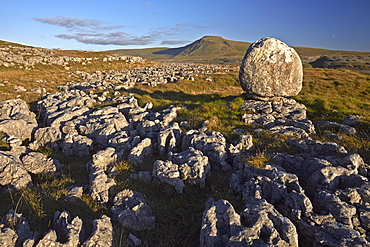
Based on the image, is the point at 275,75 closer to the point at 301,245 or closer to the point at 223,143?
the point at 223,143

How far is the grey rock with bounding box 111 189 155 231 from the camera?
6.20 meters

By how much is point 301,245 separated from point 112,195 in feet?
19.1

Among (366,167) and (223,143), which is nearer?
(366,167)

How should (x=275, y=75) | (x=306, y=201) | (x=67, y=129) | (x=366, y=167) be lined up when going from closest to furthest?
(x=306, y=201), (x=366, y=167), (x=67, y=129), (x=275, y=75)

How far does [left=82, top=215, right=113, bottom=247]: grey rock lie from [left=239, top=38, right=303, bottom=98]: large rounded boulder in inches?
576

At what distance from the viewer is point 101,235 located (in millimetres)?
5238

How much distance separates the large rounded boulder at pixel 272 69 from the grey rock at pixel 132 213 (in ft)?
43.6

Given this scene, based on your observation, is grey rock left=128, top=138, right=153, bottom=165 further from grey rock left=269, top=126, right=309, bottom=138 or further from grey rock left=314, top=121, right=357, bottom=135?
grey rock left=314, top=121, right=357, bottom=135

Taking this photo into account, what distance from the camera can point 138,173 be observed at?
8.45m

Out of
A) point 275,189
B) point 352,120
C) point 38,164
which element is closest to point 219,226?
point 275,189

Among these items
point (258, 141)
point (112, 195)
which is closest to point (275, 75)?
point (258, 141)

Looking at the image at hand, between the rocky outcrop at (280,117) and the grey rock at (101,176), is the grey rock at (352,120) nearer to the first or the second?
the rocky outcrop at (280,117)

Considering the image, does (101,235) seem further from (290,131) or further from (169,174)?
(290,131)

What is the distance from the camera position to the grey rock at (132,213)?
6.20 meters
